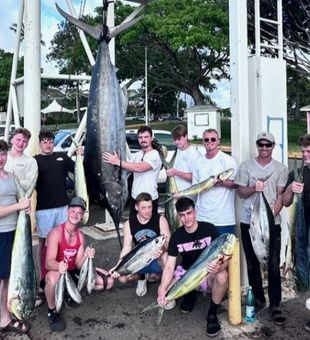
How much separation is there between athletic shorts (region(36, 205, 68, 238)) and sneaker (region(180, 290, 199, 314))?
1.28 metres

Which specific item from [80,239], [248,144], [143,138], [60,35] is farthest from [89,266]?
[60,35]

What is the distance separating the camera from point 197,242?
11.0 feet

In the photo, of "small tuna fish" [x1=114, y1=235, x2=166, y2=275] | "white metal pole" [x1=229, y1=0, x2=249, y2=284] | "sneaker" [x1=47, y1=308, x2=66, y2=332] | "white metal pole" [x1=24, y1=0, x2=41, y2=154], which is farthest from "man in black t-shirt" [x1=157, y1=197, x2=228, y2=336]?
"white metal pole" [x1=24, y1=0, x2=41, y2=154]

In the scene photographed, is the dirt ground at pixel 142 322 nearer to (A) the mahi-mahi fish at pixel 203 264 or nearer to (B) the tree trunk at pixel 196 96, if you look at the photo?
(A) the mahi-mahi fish at pixel 203 264

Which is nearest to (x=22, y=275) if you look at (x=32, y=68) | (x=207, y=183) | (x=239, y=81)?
(x=207, y=183)

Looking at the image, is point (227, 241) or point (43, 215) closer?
point (227, 241)

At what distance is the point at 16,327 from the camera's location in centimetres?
332

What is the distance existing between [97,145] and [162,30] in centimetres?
1734

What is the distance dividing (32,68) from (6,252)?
349 cm

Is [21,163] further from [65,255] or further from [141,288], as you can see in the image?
[141,288]

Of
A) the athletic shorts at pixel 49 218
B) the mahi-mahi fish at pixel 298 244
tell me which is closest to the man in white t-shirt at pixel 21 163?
the athletic shorts at pixel 49 218

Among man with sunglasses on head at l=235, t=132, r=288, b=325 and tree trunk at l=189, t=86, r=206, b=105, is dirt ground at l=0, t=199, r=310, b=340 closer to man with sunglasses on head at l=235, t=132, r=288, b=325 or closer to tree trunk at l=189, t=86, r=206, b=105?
man with sunglasses on head at l=235, t=132, r=288, b=325

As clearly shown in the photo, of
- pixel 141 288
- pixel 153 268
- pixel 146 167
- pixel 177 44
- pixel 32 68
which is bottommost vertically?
pixel 141 288

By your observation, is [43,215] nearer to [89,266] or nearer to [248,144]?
[89,266]
